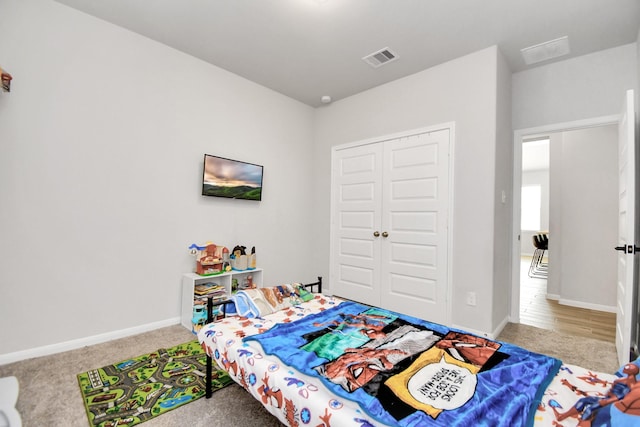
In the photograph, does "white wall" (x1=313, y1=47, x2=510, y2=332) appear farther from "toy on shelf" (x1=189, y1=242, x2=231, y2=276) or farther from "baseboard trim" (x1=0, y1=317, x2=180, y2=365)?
"baseboard trim" (x1=0, y1=317, x2=180, y2=365)

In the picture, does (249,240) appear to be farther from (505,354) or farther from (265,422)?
(505,354)

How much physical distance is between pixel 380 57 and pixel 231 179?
7.02ft

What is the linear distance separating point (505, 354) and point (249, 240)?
292 cm

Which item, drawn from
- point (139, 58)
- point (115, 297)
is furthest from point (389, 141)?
point (115, 297)

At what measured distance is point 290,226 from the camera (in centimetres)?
425

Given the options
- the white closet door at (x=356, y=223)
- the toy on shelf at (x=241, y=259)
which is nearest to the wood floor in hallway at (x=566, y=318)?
the white closet door at (x=356, y=223)

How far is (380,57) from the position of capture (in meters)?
3.16

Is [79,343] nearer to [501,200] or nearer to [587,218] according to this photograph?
[501,200]

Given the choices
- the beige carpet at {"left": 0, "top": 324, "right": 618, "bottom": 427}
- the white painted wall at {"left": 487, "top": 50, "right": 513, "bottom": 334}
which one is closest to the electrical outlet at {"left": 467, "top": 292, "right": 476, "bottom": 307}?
the white painted wall at {"left": 487, "top": 50, "right": 513, "bottom": 334}

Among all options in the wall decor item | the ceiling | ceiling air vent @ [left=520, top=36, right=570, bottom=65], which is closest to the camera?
the wall decor item

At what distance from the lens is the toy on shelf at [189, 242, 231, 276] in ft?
10.1

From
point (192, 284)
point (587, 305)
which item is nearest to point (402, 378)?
point (192, 284)

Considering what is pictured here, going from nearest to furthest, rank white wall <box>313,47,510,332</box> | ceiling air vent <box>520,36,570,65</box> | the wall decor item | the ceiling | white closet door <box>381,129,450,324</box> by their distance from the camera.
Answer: the wall decor item → the ceiling → ceiling air vent <box>520,36,570,65</box> → white wall <box>313,47,510,332</box> → white closet door <box>381,129,450,324</box>

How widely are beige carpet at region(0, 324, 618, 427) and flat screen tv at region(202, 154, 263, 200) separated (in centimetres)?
151
